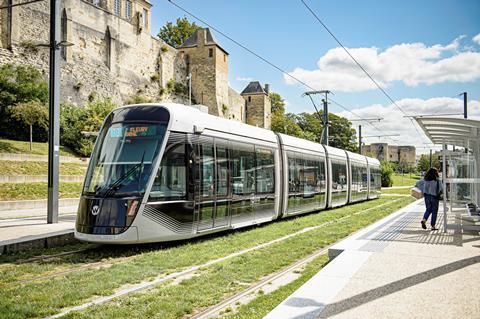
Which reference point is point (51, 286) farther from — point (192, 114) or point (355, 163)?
point (355, 163)

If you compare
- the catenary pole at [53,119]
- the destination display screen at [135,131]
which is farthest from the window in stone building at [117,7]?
the destination display screen at [135,131]

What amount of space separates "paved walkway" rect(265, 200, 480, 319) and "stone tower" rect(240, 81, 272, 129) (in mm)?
64336

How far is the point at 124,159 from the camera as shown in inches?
341

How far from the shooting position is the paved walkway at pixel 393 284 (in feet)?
14.1

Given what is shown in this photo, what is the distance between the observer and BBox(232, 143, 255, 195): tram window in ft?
35.9

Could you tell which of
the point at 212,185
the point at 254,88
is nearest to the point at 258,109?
the point at 254,88

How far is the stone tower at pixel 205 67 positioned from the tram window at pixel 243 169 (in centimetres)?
4748


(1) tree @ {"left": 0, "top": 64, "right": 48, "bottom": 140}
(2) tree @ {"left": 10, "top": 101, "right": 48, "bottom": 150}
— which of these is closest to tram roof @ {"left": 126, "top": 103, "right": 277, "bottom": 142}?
(2) tree @ {"left": 10, "top": 101, "right": 48, "bottom": 150}

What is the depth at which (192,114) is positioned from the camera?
9656 mm

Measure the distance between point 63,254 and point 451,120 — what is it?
776 cm

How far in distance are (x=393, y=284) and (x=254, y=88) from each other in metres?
71.4

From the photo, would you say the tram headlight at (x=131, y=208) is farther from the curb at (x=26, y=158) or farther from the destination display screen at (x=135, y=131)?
the curb at (x=26, y=158)

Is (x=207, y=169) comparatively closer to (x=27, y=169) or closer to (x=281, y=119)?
(x=27, y=169)

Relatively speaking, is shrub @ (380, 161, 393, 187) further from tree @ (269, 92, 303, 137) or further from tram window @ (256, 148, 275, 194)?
tram window @ (256, 148, 275, 194)
